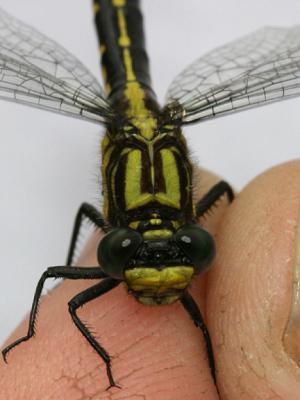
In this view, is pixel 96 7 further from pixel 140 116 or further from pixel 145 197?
pixel 145 197

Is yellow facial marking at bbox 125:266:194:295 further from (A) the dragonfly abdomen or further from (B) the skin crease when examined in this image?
(A) the dragonfly abdomen

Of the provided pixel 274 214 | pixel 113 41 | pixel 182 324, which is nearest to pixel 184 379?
pixel 182 324

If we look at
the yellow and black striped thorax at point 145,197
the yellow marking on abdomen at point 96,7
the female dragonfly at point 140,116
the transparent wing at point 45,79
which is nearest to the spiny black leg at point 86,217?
the female dragonfly at point 140,116

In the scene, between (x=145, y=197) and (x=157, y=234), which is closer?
(x=157, y=234)

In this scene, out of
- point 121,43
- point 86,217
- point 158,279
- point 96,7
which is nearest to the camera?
point 158,279

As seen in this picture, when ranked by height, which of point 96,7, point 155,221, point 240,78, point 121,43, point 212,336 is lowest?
point 212,336

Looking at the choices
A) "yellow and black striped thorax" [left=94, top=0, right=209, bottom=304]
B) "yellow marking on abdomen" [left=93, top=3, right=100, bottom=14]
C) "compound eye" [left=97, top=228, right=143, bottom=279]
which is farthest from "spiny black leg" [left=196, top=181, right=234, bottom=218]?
"yellow marking on abdomen" [left=93, top=3, right=100, bottom=14]

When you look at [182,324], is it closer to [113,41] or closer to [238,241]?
[238,241]

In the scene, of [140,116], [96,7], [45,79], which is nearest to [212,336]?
[140,116]

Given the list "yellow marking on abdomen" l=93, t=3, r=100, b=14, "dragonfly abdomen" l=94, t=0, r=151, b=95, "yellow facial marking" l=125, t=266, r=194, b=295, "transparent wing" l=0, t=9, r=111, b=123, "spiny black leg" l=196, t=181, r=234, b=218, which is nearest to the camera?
"yellow facial marking" l=125, t=266, r=194, b=295
